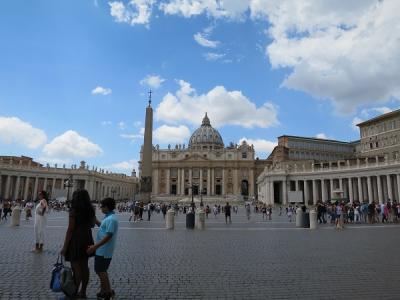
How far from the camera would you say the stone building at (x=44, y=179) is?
7062 cm

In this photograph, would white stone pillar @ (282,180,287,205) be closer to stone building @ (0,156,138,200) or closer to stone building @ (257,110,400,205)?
stone building @ (257,110,400,205)

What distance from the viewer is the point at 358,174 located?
53062mm

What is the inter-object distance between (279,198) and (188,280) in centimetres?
6556

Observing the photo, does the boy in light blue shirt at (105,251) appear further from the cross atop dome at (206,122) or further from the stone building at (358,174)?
the cross atop dome at (206,122)

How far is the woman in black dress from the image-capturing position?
4.98 m

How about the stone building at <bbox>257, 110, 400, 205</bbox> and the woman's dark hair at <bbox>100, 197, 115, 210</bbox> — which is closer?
the woman's dark hair at <bbox>100, 197, 115, 210</bbox>

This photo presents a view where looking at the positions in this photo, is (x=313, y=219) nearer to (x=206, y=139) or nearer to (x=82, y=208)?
(x=82, y=208)

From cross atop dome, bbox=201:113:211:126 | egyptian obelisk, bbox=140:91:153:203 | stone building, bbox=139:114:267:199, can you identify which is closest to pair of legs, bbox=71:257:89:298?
egyptian obelisk, bbox=140:91:153:203

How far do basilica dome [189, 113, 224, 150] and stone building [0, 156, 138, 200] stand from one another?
34.0 metres

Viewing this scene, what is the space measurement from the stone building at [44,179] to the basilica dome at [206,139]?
34.0 metres

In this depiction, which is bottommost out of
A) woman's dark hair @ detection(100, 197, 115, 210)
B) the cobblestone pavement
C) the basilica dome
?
the cobblestone pavement

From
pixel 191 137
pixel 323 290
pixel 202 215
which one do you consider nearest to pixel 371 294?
pixel 323 290

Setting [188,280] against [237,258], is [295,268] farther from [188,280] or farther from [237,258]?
[188,280]

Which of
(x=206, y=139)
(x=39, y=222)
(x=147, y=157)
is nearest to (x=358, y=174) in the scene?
(x=147, y=157)
